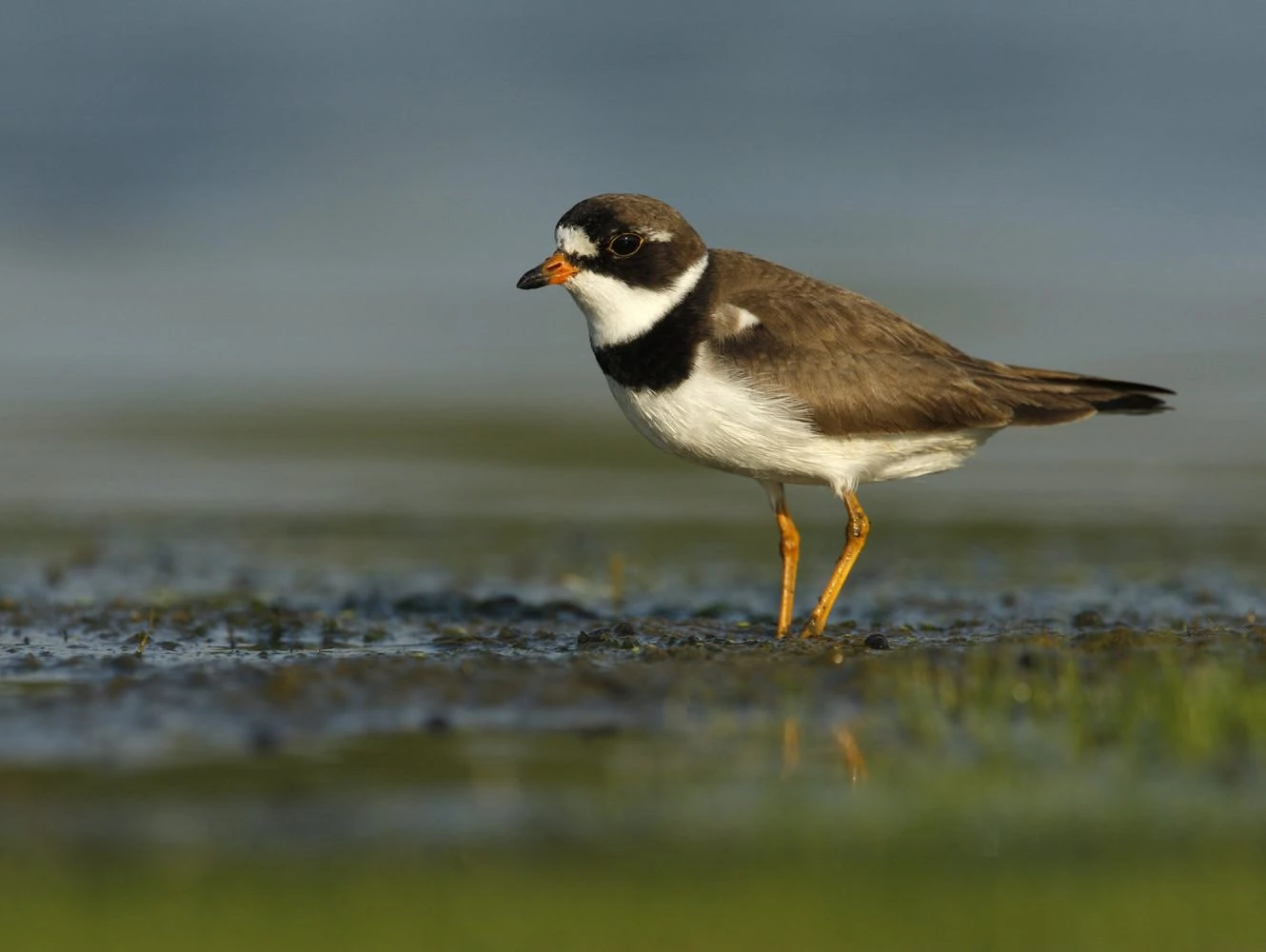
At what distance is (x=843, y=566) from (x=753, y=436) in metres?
1.01

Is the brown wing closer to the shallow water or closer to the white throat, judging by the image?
the white throat

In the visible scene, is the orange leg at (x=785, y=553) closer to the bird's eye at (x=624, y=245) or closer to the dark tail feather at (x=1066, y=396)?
the dark tail feather at (x=1066, y=396)

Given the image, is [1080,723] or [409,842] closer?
[409,842]

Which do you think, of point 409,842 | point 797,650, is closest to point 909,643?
point 797,650

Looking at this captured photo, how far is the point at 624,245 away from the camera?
30.0 ft

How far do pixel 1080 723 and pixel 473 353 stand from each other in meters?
12.8

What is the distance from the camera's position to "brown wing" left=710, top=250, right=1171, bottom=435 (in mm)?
8867

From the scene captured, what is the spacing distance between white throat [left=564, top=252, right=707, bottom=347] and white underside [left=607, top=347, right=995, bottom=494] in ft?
0.90

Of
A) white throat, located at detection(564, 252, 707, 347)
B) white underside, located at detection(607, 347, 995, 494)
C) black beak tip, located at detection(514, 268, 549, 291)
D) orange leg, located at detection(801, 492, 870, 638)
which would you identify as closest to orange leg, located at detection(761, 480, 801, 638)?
orange leg, located at detection(801, 492, 870, 638)

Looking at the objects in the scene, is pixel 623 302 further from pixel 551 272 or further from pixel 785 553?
pixel 785 553

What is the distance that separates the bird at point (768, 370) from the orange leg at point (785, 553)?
0.6 inches

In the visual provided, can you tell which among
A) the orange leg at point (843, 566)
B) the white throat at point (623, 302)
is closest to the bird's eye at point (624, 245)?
the white throat at point (623, 302)

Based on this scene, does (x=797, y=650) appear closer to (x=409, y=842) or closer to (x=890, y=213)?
(x=409, y=842)

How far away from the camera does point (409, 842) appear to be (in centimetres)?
562
